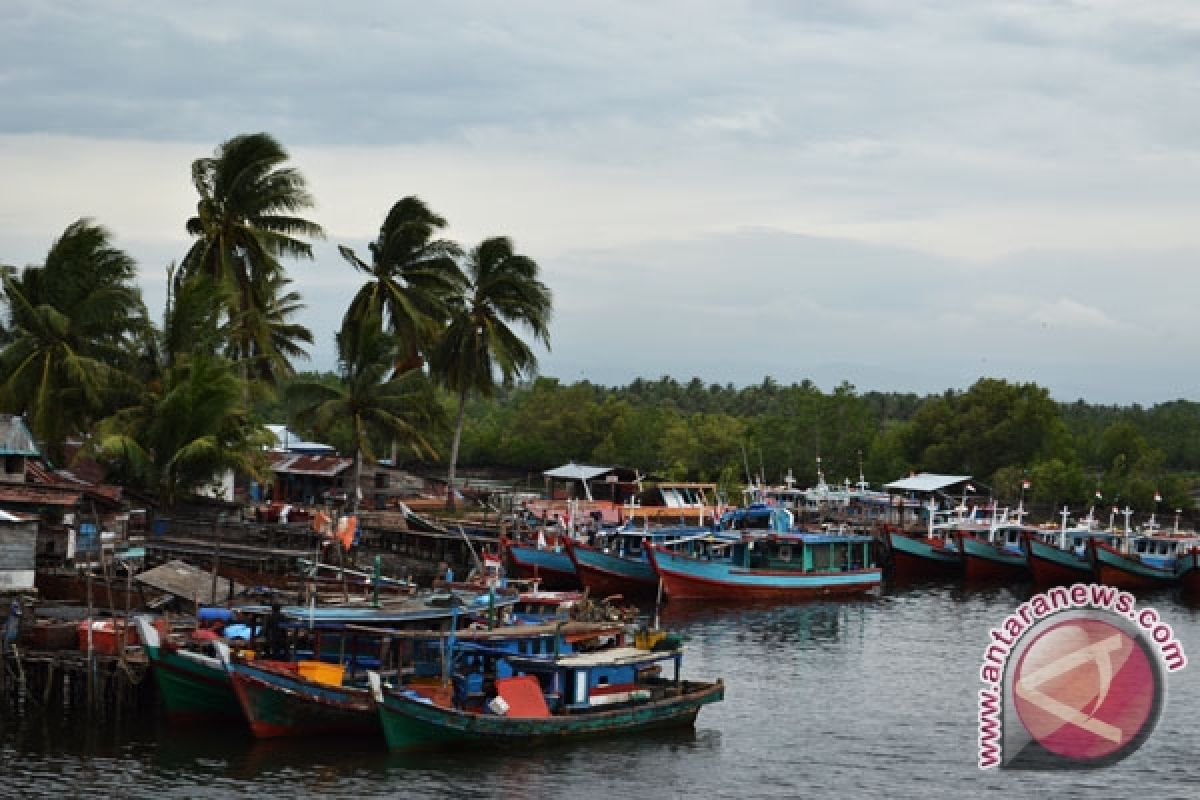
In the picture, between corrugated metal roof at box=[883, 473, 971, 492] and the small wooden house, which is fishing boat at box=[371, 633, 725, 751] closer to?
the small wooden house

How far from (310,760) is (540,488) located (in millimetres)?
87640

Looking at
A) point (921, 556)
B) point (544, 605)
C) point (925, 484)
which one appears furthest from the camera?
point (925, 484)

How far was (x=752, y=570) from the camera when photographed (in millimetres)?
62812

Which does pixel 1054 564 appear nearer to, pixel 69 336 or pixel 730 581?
pixel 730 581

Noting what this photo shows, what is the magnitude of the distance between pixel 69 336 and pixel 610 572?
71.2 ft

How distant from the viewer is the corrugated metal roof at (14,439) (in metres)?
49.0

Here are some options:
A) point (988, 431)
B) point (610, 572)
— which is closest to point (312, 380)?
point (610, 572)

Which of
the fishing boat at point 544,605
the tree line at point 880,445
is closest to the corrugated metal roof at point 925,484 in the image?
the tree line at point 880,445

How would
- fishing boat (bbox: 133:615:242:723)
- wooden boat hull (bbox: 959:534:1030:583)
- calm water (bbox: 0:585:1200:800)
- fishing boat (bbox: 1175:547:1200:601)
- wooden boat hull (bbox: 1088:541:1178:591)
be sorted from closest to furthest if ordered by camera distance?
1. calm water (bbox: 0:585:1200:800)
2. fishing boat (bbox: 133:615:242:723)
3. fishing boat (bbox: 1175:547:1200:601)
4. wooden boat hull (bbox: 1088:541:1178:591)
5. wooden boat hull (bbox: 959:534:1030:583)

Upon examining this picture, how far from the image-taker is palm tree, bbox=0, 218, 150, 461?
56.4 m

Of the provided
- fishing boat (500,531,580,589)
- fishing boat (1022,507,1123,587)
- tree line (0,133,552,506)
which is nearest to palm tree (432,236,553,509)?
tree line (0,133,552,506)

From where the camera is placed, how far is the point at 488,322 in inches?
3039

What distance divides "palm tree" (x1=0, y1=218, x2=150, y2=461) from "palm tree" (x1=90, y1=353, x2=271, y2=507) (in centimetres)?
177

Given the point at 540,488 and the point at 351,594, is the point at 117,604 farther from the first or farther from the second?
the point at 540,488
